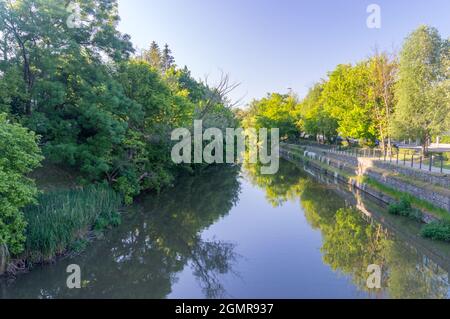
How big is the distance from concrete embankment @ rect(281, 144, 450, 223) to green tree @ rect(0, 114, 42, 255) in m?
14.0

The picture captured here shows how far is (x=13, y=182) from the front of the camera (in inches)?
307

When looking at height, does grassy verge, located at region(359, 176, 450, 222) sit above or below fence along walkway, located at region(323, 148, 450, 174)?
below

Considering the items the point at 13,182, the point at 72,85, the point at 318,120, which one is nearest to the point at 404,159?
the point at 72,85

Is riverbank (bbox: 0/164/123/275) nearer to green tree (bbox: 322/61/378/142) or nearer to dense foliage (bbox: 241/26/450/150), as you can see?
dense foliage (bbox: 241/26/450/150)

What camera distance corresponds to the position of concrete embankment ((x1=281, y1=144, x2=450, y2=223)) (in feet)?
43.9

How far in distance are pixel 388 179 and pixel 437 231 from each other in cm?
748

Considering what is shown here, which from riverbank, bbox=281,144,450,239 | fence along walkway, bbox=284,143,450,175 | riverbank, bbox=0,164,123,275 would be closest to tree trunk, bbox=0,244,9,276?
riverbank, bbox=0,164,123,275

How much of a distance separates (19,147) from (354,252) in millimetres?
10654

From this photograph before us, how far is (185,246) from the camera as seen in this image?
1211 cm

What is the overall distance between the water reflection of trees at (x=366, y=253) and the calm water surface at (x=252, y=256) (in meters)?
0.03

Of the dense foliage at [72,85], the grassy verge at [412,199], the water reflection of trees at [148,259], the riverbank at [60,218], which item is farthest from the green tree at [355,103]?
the riverbank at [60,218]

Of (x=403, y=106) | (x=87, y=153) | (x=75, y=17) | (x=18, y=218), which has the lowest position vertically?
(x=18, y=218)

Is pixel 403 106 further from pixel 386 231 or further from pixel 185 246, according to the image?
pixel 185 246
